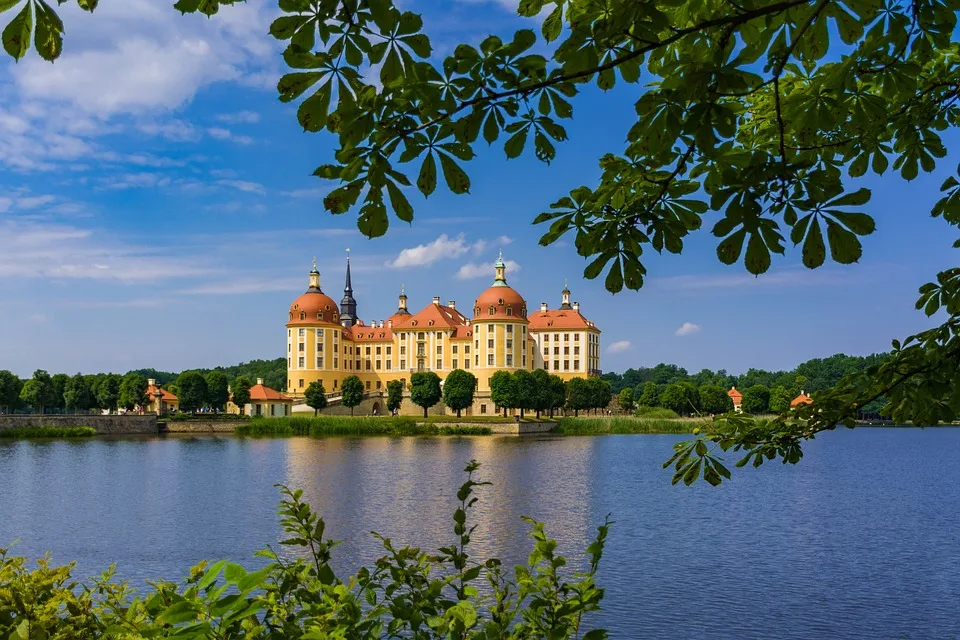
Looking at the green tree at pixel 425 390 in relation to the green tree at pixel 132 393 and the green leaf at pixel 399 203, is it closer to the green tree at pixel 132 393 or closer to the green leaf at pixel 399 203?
the green tree at pixel 132 393

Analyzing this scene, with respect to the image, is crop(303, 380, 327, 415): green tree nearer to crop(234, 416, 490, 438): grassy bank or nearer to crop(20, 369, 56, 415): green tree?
crop(234, 416, 490, 438): grassy bank

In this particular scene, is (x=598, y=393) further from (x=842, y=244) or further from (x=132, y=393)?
(x=842, y=244)

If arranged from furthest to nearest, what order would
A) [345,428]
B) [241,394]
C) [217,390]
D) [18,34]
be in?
[241,394]
[217,390]
[345,428]
[18,34]

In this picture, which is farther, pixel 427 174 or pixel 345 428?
pixel 345 428

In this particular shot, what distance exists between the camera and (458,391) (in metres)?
65.8

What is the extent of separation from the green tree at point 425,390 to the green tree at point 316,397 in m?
7.81

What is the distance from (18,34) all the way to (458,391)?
64.5m

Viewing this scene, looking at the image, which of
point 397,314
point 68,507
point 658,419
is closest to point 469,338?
point 397,314

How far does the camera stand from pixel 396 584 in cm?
285

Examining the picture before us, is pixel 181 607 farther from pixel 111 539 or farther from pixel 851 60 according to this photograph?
pixel 111 539

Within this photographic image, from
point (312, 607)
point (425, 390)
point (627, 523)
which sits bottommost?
point (627, 523)

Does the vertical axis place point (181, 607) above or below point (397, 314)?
below

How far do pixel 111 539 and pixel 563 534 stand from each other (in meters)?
9.31

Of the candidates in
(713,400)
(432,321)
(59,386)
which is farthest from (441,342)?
(59,386)
